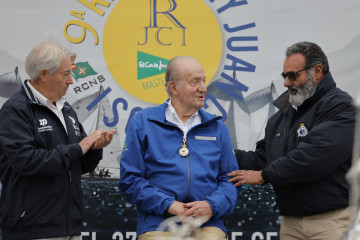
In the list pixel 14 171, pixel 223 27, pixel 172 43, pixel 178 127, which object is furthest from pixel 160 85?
pixel 14 171

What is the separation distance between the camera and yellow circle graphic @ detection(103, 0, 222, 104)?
12.4 feet

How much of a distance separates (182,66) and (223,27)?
3.07 feet

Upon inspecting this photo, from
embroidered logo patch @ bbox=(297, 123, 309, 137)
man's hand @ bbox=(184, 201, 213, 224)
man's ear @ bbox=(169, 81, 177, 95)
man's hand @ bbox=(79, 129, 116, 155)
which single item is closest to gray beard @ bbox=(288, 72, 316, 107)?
embroidered logo patch @ bbox=(297, 123, 309, 137)

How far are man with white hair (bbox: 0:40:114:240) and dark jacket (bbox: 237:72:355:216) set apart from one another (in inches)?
41.9

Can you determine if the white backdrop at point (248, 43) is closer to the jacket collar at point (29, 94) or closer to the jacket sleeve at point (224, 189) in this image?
the jacket sleeve at point (224, 189)

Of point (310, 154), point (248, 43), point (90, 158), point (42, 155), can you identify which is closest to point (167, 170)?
point (90, 158)

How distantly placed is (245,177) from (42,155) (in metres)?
1.18

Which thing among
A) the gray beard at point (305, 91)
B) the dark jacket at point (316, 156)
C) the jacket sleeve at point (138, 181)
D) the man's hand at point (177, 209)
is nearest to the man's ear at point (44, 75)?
the jacket sleeve at point (138, 181)

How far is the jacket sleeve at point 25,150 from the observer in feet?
8.45

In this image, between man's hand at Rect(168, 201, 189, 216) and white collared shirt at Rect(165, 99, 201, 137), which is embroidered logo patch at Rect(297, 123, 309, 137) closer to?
white collared shirt at Rect(165, 99, 201, 137)

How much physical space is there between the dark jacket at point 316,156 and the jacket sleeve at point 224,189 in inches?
8.8

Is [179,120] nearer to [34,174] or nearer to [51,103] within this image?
[51,103]

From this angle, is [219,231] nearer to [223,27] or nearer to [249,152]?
[249,152]

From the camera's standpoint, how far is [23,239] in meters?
2.64
